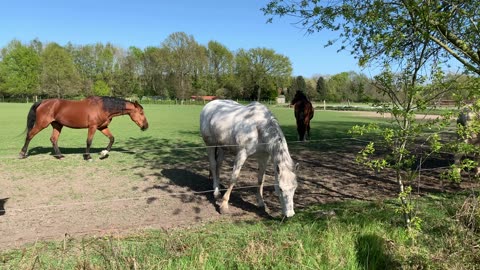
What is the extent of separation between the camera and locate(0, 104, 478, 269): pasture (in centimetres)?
320

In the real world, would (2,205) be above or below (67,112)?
below

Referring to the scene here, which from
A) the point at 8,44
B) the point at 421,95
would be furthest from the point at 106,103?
the point at 8,44

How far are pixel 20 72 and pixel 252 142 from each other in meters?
70.8

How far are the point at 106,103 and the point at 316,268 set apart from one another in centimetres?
858

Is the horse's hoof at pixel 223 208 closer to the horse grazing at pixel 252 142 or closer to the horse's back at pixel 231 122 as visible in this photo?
the horse grazing at pixel 252 142

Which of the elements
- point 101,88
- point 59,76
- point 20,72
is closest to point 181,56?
point 101,88

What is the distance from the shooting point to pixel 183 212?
562 cm

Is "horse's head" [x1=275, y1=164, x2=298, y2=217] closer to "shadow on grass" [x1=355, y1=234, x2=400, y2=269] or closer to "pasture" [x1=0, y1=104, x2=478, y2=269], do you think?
"pasture" [x1=0, y1=104, x2=478, y2=269]

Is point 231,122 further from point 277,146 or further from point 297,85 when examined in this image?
point 297,85

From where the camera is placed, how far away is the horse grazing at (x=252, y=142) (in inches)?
196

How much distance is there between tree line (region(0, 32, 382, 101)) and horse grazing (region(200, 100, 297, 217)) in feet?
194

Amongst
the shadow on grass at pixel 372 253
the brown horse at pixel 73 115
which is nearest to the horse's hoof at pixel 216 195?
the shadow on grass at pixel 372 253

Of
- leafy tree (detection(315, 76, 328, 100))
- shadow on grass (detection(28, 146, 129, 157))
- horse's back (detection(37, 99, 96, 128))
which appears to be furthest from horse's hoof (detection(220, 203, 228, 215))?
leafy tree (detection(315, 76, 328, 100))

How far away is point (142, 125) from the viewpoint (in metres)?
→ 10.7
